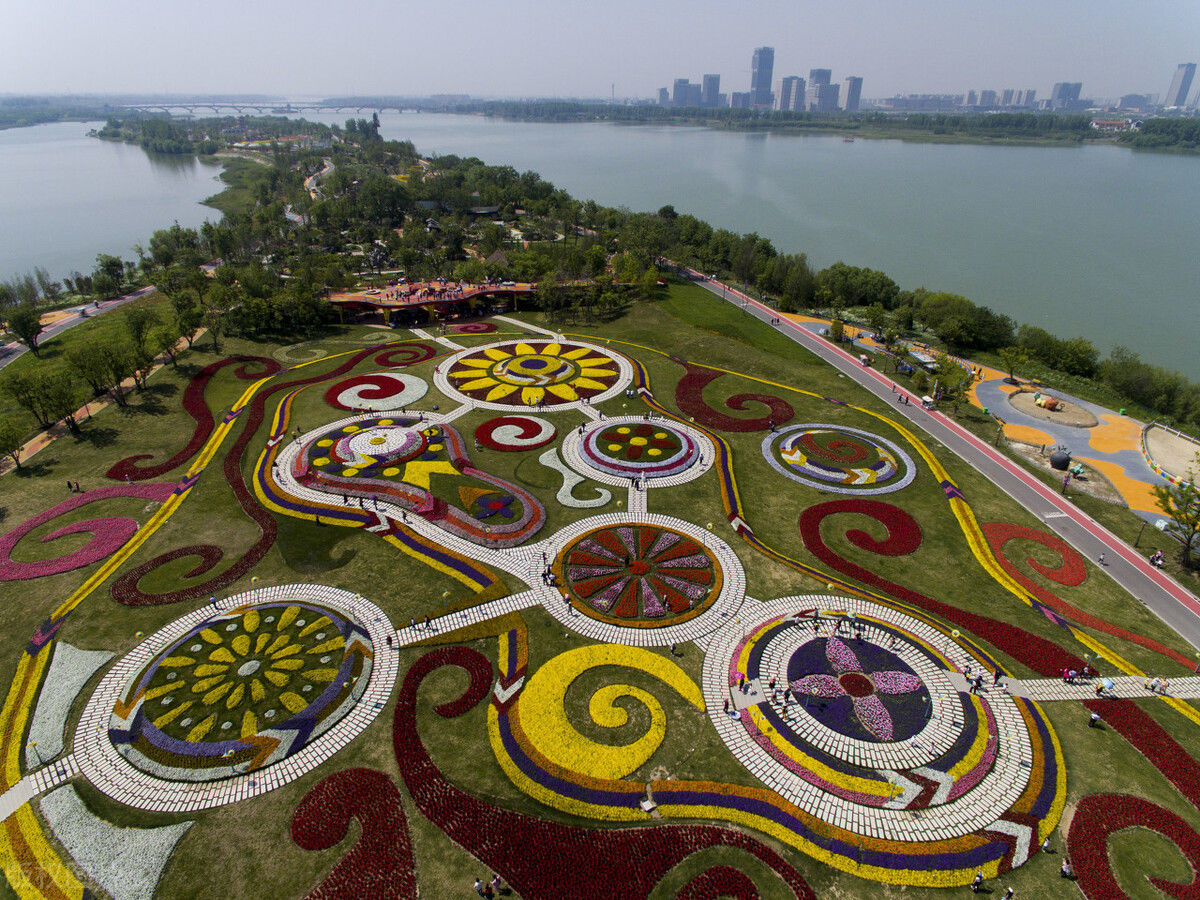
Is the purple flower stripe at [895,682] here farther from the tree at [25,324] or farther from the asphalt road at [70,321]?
the asphalt road at [70,321]

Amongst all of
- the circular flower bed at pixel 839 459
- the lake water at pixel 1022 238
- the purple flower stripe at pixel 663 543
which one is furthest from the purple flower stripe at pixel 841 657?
the lake water at pixel 1022 238

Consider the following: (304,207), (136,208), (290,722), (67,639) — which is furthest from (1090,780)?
(136,208)

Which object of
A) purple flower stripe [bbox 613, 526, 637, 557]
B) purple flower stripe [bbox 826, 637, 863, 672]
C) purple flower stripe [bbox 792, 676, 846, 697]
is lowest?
purple flower stripe [bbox 792, 676, 846, 697]

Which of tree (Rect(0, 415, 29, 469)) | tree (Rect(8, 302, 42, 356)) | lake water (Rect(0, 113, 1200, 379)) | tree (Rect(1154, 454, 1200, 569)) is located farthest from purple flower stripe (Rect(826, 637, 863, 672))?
tree (Rect(8, 302, 42, 356))

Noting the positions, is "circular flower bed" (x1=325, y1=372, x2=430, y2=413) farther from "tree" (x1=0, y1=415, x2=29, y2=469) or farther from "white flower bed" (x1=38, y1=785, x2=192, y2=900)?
"white flower bed" (x1=38, y1=785, x2=192, y2=900)

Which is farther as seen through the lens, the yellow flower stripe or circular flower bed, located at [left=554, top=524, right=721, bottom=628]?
circular flower bed, located at [left=554, top=524, right=721, bottom=628]

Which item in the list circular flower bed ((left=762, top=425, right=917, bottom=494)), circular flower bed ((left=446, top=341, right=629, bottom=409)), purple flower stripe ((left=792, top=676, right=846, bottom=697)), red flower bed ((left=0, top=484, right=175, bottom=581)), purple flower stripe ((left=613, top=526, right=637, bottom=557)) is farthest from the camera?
circular flower bed ((left=446, top=341, right=629, bottom=409))

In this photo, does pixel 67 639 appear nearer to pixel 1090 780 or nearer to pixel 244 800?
pixel 244 800

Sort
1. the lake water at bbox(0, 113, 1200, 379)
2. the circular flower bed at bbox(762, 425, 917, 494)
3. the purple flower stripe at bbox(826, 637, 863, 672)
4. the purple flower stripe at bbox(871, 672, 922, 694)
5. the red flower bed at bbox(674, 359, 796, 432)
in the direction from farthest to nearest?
the lake water at bbox(0, 113, 1200, 379)
the red flower bed at bbox(674, 359, 796, 432)
the circular flower bed at bbox(762, 425, 917, 494)
the purple flower stripe at bbox(826, 637, 863, 672)
the purple flower stripe at bbox(871, 672, 922, 694)
